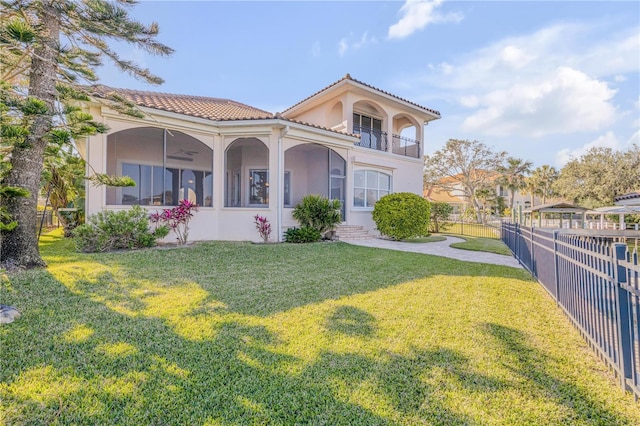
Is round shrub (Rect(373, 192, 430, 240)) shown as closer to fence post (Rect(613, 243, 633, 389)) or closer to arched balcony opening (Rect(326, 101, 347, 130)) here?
arched balcony opening (Rect(326, 101, 347, 130))

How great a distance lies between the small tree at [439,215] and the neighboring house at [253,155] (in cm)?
187

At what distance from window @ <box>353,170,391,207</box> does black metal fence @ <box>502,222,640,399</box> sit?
11.3 meters

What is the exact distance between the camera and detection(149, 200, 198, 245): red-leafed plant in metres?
10.4

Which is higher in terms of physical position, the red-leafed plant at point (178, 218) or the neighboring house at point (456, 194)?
the neighboring house at point (456, 194)

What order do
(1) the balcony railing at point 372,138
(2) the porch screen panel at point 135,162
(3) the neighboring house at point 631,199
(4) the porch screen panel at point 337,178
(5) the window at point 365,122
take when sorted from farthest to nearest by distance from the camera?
(3) the neighboring house at point 631,199
(5) the window at point 365,122
(1) the balcony railing at point 372,138
(4) the porch screen panel at point 337,178
(2) the porch screen panel at point 135,162

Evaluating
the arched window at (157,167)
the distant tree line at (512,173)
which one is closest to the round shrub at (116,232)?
the arched window at (157,167)

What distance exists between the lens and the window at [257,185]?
1550cm

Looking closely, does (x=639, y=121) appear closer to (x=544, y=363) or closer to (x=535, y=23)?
(x=535, y=23)

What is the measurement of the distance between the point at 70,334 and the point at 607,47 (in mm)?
16768

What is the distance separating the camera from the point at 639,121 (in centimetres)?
2247

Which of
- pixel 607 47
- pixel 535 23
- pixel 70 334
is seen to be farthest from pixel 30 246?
pixel 607 47

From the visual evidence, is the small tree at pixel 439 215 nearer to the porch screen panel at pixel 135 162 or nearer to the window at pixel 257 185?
the window at pixel 257 185

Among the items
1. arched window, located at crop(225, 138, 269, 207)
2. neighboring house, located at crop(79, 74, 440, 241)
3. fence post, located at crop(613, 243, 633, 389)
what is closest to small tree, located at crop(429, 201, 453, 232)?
neighboring house, located at crop(79, 74, 440, 241)

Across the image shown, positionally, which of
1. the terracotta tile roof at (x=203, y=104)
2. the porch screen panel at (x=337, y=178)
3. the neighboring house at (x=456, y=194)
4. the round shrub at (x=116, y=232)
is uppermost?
the terracotta tile roof at (x=203, y=104)
